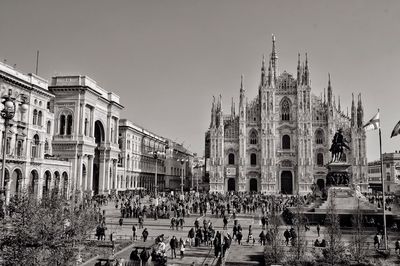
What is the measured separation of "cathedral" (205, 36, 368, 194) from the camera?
261 feet

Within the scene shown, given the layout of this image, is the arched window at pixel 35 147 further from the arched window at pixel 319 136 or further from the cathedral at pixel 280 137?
the arched window at pixel 319 136

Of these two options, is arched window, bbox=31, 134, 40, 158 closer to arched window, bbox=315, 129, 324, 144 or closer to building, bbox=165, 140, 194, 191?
arched window, bbox=315, 129, 324, 144

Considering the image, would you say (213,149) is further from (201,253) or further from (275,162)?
(201,253)

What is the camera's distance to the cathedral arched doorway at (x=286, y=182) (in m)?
80.6

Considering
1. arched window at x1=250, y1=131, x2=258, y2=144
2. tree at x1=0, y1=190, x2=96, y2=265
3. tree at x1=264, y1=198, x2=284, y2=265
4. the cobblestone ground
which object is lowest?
the cobblestone ground

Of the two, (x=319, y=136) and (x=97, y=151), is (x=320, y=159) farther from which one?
(x=97, y=151)

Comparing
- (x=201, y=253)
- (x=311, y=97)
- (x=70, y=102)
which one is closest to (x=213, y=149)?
(x=311, y=97)

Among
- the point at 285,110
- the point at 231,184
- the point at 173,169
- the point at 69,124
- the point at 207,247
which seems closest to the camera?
the point at 207,247

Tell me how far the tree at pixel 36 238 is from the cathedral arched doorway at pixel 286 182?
235ft

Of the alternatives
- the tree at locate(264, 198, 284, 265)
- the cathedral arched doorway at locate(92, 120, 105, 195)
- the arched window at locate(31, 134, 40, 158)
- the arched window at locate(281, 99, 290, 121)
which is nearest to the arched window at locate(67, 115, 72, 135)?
the cathedral arched doorway at locate(92, 120, 105, 195)

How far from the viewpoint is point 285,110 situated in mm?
83000

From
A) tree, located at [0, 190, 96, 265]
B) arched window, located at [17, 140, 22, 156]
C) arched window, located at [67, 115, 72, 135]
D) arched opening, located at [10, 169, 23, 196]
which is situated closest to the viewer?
tree, located at [0, 190, 96, 265]

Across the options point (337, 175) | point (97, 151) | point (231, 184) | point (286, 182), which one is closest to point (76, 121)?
point (97, 151)

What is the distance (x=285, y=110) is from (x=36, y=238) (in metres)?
75.7
